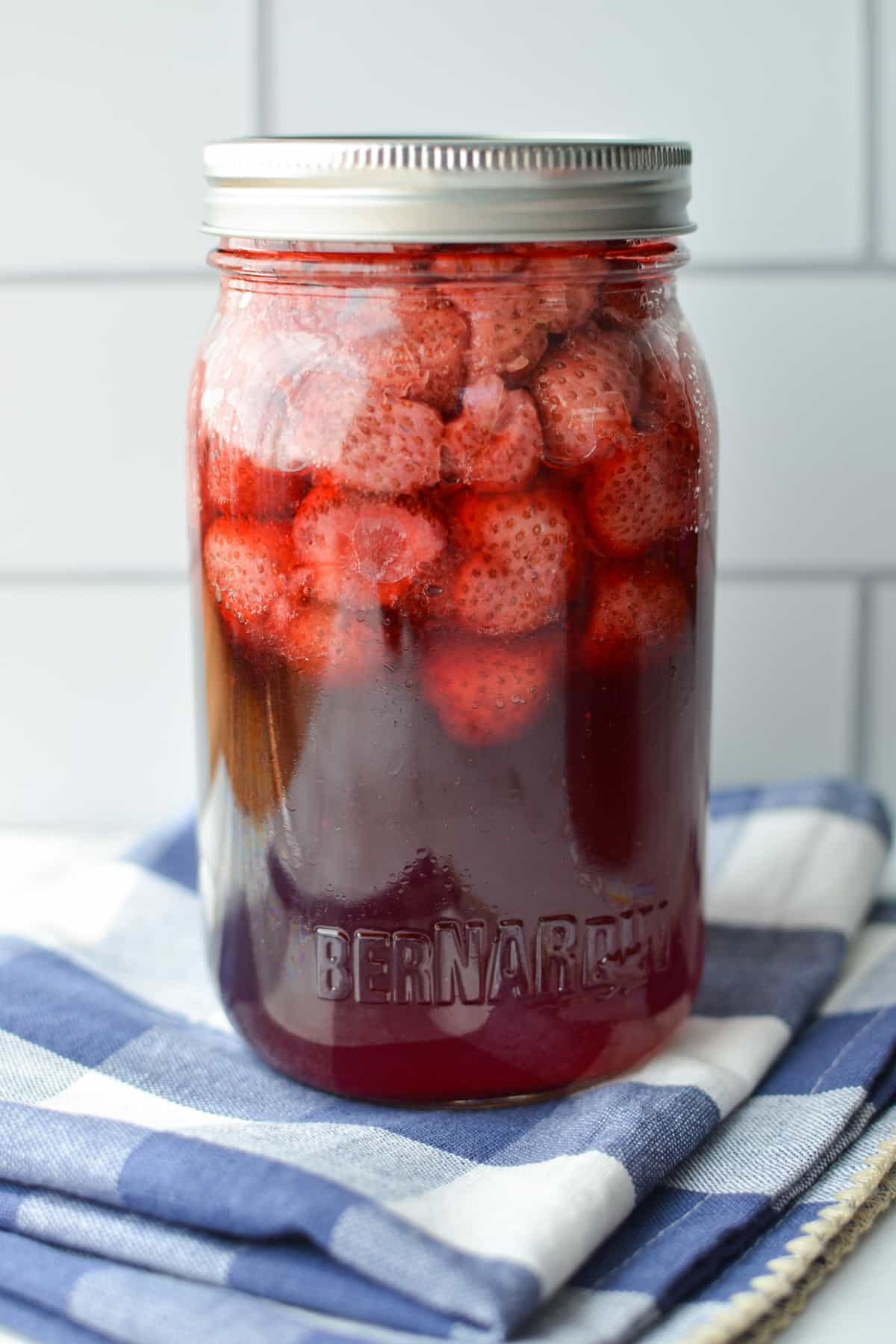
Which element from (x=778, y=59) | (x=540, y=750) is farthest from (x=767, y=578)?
(x=540, y=750)

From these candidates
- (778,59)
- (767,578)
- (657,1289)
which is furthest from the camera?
(767,578)

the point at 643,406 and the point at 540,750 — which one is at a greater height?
the point at 643,406

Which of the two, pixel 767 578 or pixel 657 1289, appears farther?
pixel 767 578

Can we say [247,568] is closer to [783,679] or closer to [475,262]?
[475,262]

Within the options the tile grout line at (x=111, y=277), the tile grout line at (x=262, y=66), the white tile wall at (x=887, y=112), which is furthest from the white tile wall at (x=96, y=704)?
the white tile wall at (x=887, y=112)

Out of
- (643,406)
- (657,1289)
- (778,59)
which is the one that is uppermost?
(778,59)

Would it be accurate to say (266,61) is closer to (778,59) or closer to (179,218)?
(179,218)

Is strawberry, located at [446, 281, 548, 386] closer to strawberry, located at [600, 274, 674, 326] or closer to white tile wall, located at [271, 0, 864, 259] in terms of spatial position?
strawberry, located at [600, 274, 674, 326]

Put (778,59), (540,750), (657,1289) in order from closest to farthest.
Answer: (657,1289) → (540,750) → (778,59)

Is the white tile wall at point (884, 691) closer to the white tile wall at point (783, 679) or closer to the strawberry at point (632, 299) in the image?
the white tile wall at point (783, 679)
